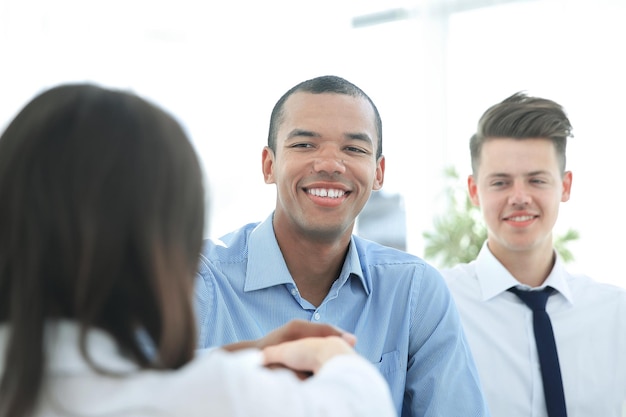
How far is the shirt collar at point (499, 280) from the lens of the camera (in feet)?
8.32

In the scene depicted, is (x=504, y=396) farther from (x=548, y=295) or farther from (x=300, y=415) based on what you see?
(x=300, y=415)

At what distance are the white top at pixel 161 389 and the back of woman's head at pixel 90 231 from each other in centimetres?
2

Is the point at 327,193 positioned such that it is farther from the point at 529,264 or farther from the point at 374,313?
the point at 529,264

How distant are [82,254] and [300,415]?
0.93 ft

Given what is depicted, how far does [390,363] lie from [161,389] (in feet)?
3.94

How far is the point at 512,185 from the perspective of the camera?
2.58 m

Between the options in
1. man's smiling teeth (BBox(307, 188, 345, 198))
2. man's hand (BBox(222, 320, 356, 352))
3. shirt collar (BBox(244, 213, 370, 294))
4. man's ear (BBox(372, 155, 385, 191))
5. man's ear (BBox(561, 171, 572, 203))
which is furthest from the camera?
man's ear (BBox(561, 171, 572, 203))

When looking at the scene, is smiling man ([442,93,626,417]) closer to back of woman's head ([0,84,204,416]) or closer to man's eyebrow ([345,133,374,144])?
man's eyebrow ([345,133,374,144])

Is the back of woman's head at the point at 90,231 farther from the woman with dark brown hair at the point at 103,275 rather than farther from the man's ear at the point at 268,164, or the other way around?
the man's ear at the point at 268,164

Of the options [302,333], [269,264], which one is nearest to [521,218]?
[269,264]

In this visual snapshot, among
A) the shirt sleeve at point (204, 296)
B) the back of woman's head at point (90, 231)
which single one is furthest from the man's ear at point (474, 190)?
the back of woman's head at point (90, 231)

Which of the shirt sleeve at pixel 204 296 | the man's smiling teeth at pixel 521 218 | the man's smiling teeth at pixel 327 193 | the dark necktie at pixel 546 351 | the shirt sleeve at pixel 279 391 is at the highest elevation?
the man's smiling teeth at pixel 327 193

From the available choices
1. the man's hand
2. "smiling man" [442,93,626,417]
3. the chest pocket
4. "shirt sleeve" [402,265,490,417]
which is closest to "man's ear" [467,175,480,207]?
"smiling man" [442,93,626,417]

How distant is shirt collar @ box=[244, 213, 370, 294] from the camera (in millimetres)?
1980
